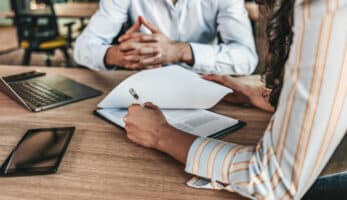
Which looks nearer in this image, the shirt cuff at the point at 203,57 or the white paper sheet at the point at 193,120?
the white paper sheet at the point at 193,120

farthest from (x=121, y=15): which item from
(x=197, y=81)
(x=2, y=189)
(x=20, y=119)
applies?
(x=2, y=189)

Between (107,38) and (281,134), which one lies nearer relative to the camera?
(281,134)

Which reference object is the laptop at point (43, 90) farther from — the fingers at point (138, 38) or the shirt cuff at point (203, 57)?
the shirt cuff at point (203, 57)

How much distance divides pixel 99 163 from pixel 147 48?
25.8 inches

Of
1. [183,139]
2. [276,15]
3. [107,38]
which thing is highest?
[276,15]

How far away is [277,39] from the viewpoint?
2.64 ft

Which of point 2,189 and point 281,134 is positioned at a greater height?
point 281,134

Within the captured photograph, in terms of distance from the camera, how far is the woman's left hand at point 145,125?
0.77m

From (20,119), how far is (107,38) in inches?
31.0

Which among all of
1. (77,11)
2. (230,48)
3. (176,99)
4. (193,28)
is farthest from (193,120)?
(77,11)

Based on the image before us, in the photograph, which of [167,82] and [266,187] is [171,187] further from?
[167,82]

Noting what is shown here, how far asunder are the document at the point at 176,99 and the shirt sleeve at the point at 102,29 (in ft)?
1.76

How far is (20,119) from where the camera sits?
924 millimetres

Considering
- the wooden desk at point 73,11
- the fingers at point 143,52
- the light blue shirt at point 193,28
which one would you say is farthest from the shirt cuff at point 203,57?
the wooden desk at point 73,11
